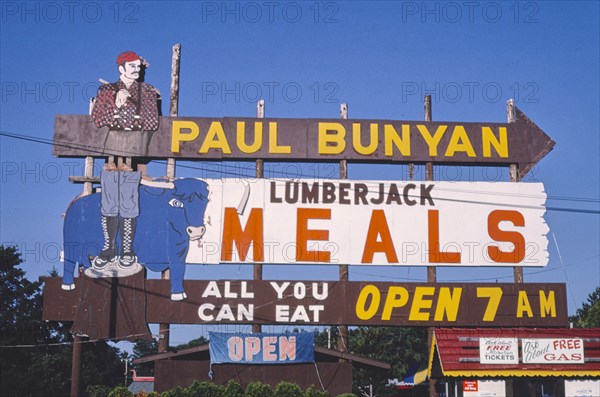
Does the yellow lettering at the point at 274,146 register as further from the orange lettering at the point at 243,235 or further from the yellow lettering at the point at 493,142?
the yellow lettering at the point at 493,142

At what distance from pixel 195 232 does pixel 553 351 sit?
Result: 13896mm

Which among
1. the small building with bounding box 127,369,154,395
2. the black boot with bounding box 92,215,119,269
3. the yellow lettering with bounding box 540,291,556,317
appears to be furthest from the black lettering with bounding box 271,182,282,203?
the small building with bounding box 127,369,154,395

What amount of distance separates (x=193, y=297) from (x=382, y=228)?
7837mm

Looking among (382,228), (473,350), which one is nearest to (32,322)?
(382,228)

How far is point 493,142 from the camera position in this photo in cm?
3122

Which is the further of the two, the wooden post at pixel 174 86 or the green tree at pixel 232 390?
the wooden post at pixel 174 86

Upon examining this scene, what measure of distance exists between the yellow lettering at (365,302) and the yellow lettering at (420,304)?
1.37 metres

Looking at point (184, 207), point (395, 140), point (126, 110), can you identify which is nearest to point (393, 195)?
point (395, 140)

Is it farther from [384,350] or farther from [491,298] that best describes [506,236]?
[384,350]

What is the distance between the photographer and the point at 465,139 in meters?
31.2

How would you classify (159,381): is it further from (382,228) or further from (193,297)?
(382,228)

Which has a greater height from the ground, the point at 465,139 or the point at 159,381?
the point at 465,139

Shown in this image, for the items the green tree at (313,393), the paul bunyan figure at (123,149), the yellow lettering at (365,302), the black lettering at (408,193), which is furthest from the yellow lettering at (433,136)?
the paul bunyan figure at (123,149)

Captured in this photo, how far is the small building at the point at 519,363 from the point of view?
2598 centimetres
